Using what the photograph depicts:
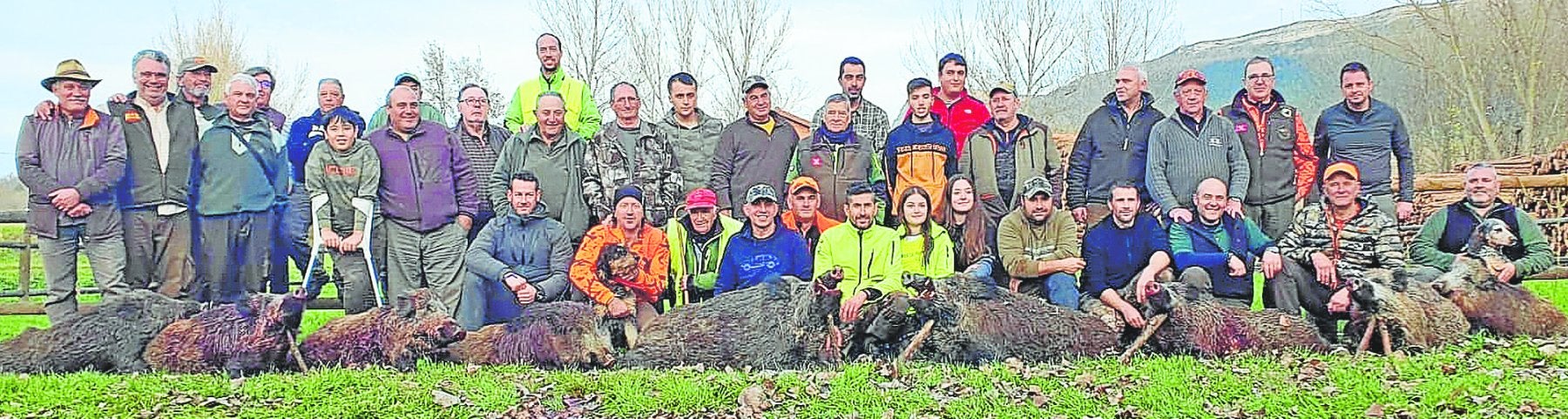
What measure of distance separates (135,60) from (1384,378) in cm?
722

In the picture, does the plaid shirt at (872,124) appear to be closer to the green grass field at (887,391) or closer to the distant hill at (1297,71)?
the green grass field at (887,391)

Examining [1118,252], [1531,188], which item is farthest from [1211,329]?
[1531,188]

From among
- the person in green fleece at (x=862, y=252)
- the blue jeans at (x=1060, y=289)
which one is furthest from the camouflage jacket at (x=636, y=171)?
the blue jeans at (x=1060, y=289)

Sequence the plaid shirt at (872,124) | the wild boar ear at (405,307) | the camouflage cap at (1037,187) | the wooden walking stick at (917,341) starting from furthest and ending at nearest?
the plaid shirt at (872,124) < the camouflage cap at (1037,187) < the wild boar ear at (405,307) < the wooden walking stick at (917,341)

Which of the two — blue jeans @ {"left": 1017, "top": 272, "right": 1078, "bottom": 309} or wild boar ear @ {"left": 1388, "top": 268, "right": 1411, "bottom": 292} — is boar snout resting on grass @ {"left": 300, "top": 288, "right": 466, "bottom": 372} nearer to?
blue jeans @ {"left": 1017, "top": 272, "right": 1078, "bottom": 309}

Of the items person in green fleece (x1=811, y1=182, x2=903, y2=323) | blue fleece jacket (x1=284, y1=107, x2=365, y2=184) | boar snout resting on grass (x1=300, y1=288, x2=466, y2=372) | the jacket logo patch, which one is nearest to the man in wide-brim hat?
blue fleece jacket (x1=284, y1=107, x2=365, y2=184)

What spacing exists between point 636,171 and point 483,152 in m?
1.04

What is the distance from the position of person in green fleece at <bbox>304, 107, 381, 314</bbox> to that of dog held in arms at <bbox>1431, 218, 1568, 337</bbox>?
637 centimetres

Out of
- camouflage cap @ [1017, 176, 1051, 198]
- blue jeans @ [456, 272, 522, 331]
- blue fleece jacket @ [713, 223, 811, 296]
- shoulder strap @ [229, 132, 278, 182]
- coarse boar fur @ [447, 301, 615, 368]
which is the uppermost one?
shoulder strap @ [229, 132, 278, 182]

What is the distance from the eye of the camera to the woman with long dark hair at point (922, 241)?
21.9 feet

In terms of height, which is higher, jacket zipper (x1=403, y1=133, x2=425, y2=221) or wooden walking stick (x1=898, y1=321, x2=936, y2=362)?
jacket zipper (x1=403, y1=133, x2=425, y2=221)

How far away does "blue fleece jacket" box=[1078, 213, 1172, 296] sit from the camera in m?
6.80

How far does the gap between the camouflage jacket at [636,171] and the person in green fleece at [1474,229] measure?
460 cm

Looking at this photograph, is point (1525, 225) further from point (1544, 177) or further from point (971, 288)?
point (1544, 177)
